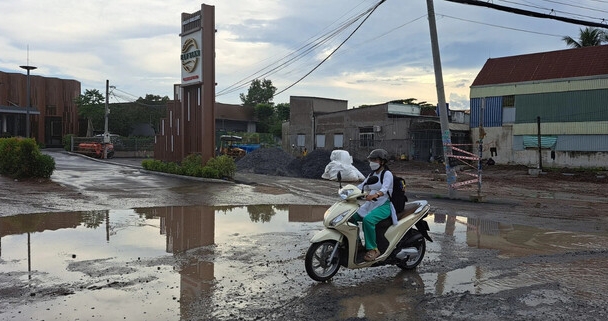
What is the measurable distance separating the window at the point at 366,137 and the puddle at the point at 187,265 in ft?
96.4

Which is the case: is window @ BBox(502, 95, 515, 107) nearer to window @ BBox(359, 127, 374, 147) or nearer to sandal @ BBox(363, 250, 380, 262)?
window @ BBox(359, 127, 374, 147)

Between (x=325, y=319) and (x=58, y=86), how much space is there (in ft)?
176

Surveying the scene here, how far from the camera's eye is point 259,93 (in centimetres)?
7819

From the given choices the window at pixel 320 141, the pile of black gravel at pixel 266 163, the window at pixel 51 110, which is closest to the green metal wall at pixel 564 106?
the window at pixel 320 141

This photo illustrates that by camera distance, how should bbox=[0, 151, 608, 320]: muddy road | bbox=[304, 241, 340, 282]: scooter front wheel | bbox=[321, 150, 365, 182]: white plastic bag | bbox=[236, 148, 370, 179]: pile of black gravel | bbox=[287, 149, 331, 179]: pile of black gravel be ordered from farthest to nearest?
bbox=[236, 148, 370, 179]: pile of black gravel
bbox=[287, 149, 331, 179]: pile of black gravel
bbox=[321, 150, 365, 182]: white plastic bag
bbox=[304, 241, 340, 282]: scooter front wheel
bbox=[0, 151, 608, 320]: muddy road

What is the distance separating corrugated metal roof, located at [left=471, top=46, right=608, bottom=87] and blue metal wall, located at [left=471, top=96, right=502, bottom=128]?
138 centimetres

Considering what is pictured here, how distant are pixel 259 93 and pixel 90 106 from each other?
3224 centimetres

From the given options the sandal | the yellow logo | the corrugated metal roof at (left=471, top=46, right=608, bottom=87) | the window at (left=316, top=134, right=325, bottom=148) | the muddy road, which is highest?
the corrugated metal roof at (left=471, top=46, right=608, bottom=87)

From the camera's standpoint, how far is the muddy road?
16.1 feet

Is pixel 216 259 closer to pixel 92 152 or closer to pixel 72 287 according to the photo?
pixel 72 287

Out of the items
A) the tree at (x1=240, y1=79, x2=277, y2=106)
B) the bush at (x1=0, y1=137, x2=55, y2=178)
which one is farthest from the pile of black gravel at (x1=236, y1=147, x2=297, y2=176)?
the tree at (x1=240, y1=79, x2=277, y2=106)

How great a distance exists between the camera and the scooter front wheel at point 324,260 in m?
5.82

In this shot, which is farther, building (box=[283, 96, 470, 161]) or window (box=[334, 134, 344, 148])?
window (box=[334, 134, 344, 148])

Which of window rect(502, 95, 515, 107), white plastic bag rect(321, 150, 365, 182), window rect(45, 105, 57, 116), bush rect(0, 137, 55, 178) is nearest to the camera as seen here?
bush rect(0, 137, 55, 178)
